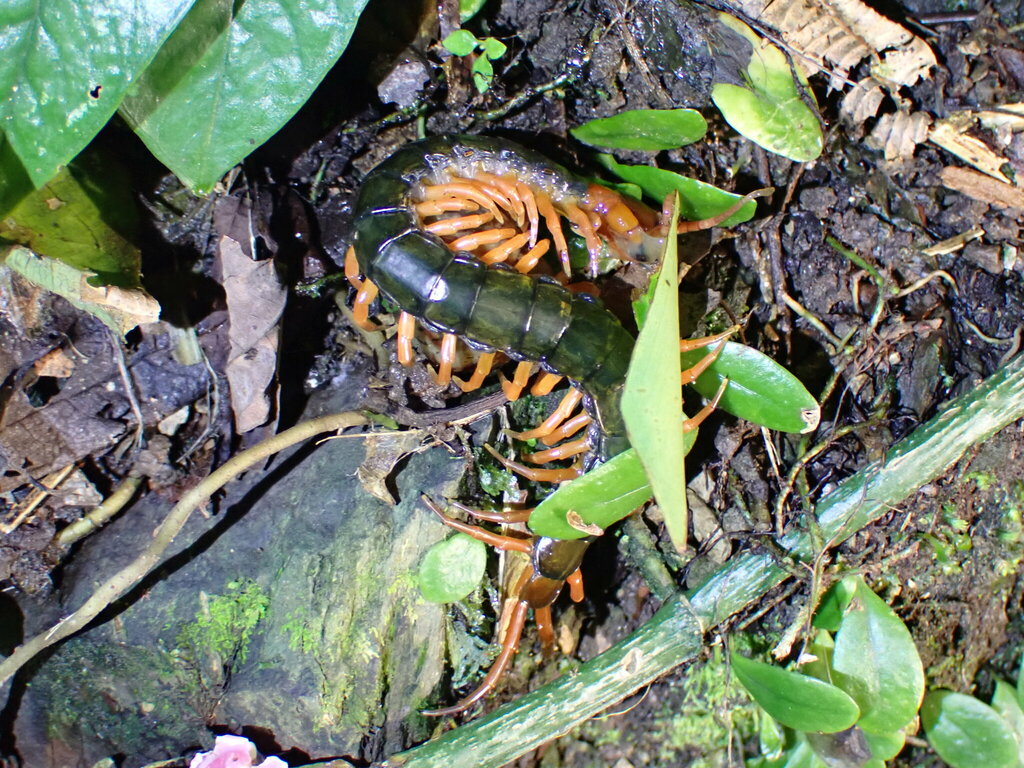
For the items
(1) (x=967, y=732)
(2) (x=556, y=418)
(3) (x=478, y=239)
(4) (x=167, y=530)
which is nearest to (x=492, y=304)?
(3) (x=478, y=239)

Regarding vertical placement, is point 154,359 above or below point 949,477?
above

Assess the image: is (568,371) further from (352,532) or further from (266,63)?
(266,63)

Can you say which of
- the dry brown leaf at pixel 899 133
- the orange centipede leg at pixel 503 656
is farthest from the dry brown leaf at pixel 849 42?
the orange centipede leg at pixel 503 656

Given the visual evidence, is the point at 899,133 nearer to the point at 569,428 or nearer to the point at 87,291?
the point at 569,428

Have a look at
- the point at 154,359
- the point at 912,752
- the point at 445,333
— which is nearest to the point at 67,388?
the point at 154,359

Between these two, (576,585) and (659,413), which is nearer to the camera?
(659,413)

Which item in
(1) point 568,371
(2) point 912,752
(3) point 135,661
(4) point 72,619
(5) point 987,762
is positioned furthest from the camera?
(2) point 912,752

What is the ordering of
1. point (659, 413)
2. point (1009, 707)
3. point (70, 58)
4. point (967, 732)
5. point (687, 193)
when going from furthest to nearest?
point (1009, 707)
point (967, 732)
point (687, 193)
point (70, 58)
point (659, 413)

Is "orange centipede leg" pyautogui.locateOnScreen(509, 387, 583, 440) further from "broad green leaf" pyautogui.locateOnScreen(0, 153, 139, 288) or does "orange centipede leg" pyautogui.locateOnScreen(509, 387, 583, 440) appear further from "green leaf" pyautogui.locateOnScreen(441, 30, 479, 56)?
"broad green leaf" pyautogui.locateOnScreen(0, 153, 139, 288)
